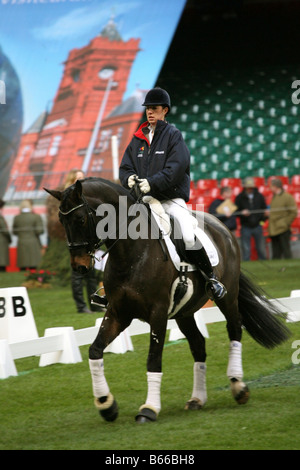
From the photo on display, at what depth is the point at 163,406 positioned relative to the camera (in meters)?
6.08

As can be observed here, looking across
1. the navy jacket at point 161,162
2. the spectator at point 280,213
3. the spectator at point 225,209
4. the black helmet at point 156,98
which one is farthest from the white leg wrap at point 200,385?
the spectator at point 280,213

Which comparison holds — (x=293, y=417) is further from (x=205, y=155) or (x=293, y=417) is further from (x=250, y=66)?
(x=250, y=66)

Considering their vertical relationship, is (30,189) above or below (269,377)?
above

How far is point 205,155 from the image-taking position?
78.5ft

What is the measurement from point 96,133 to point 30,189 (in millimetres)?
2444

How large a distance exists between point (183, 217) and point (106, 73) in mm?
15370

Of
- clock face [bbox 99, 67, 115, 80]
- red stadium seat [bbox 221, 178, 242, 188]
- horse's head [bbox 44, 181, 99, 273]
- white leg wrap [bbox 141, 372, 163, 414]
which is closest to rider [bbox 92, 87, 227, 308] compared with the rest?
horse's head [bbox 44, 181, 99, 273]

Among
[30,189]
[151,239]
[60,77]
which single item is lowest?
[151,239]

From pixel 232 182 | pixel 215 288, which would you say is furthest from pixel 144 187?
pixel 232 182

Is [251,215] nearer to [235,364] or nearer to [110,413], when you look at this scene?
[235,364]

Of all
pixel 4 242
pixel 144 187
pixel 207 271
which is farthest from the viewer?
pixel 4 242

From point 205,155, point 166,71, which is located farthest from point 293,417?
point 166,71

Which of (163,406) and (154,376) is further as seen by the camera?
(163,406)

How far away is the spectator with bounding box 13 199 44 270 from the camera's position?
16.8 meters
